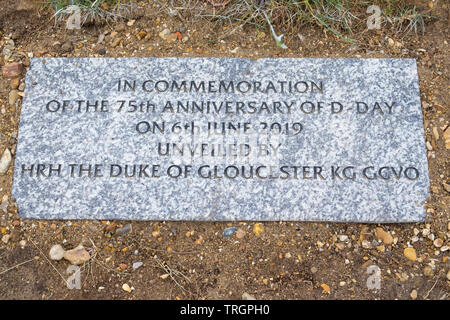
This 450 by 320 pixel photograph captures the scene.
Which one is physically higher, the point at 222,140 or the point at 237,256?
the point at 222,140

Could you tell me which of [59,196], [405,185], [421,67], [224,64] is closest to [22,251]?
[59,196]

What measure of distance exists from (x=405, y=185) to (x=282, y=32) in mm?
1164

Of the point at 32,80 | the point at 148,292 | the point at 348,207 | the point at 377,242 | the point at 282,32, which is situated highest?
the point at 282,32

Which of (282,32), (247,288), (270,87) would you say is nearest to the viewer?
(247,288)

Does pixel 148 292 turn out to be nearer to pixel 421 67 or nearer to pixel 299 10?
pixel 299 10

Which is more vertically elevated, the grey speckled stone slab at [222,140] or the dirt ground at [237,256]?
the grey speckled stone slab at [222,140]

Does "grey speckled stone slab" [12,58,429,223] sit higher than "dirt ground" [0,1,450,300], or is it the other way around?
"grey speckled stone slab" [12,58,429,223]

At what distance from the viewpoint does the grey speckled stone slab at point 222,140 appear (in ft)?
6.88

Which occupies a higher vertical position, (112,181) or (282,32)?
(282,32)

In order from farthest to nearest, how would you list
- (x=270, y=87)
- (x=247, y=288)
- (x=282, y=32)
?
(x=282, y=32) < (x=270, y=87) < (x=247, y=288)

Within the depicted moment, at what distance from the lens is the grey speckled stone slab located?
2098 millimetres

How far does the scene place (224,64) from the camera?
2.29 meters

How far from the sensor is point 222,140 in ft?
7.09

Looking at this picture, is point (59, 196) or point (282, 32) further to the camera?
point (282, 32)
